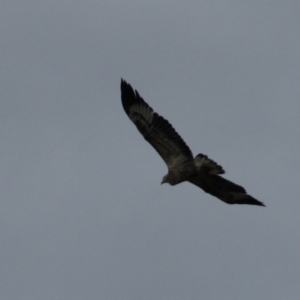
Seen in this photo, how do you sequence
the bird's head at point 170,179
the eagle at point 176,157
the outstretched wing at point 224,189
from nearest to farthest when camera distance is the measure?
the eagle at point 176,157 < the bird's head at point 170,179 < the outstretched wing at point 224,189

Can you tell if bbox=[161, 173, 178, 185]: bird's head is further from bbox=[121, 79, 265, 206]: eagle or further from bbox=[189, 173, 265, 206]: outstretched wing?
bbox=[189, 173, 265, 206]: outstretched wing

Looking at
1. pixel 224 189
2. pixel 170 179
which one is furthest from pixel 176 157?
pixel 224 189

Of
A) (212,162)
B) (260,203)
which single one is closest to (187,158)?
(212,162)

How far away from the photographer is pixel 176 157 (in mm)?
16719

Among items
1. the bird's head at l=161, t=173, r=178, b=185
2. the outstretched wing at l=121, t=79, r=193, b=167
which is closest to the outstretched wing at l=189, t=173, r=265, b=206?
the bird's head at l=161, t=173, r=178, b=185

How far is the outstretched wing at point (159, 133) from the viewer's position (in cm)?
1653

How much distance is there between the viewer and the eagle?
1647 centimetres

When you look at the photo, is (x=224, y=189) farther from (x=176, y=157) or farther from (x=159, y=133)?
(x=159, y=133)

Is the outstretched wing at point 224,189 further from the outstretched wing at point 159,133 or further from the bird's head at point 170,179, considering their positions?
the outstretched wing at point 159,133

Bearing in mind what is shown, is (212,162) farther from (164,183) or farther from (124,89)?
(124,89)

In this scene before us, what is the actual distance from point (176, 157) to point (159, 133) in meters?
0.61

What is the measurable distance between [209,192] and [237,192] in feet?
2.15

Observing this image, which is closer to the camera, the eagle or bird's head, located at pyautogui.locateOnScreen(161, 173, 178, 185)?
the eagle

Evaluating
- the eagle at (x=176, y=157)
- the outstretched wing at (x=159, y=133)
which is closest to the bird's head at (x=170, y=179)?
the eagle at (x=176, y=157)
